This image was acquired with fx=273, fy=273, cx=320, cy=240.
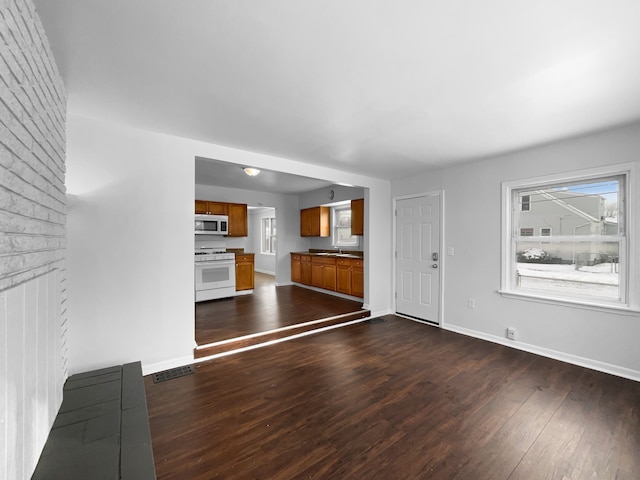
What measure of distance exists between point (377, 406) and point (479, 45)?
2570 millimetres

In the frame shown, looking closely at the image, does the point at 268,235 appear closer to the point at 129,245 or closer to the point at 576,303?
the point at 129,245

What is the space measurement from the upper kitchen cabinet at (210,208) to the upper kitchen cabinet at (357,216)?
2849 millimetres

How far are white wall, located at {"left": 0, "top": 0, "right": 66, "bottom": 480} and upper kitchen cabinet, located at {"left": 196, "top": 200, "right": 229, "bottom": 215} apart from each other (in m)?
4.04

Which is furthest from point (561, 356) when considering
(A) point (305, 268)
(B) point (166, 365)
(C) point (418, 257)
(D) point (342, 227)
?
(A) point (305, 268)

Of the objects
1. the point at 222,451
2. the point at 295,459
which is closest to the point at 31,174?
the point at 222,451

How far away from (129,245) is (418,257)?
3943mm

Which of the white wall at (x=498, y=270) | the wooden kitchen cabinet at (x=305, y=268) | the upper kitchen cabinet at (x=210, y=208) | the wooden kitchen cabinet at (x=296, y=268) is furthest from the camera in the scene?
the wooden kitchen cabinet at (x=296, y=268)

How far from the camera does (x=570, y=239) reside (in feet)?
9.98

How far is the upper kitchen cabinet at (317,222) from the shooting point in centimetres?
674

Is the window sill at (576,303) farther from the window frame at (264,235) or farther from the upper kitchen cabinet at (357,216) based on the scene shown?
the window frame at (264,235)

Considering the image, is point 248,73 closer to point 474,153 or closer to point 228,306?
point 474,153

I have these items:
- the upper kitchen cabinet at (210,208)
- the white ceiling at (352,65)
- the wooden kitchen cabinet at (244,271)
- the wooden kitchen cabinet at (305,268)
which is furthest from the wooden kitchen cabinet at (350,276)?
the white ceiling at (352,65)

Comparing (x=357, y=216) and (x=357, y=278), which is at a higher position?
(x=357, y=216)

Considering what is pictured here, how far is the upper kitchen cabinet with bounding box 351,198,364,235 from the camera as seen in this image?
5688 millimetres
